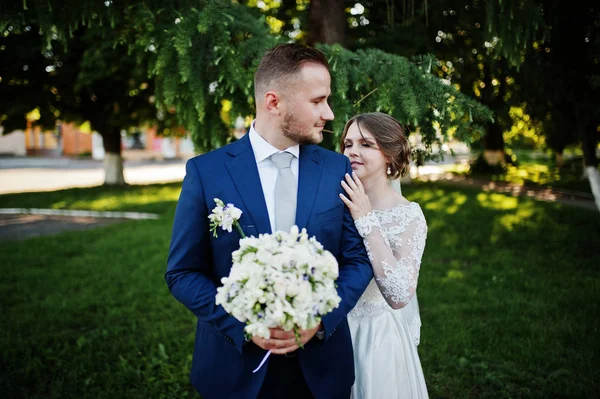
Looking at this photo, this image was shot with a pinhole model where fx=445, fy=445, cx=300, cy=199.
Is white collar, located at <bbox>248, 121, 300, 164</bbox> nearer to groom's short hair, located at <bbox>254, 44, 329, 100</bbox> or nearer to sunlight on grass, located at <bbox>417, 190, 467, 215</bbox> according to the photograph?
groom's short hair, located at <bbox>254, 44, 329, 100</bbox>

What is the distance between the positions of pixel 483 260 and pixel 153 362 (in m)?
5.37

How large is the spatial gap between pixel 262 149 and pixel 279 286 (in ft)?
Result: 2.86

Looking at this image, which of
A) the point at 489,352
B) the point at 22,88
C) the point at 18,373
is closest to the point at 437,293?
the point at 489,352

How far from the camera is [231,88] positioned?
11.3ft

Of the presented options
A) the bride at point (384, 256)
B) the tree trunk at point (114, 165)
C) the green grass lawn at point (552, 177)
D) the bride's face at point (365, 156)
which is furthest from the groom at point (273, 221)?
the tree trunk at point (114, 165)

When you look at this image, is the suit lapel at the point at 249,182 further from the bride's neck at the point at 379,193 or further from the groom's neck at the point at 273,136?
the bride's neck at the point at 379,193

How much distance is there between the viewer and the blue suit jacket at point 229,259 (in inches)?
80.4

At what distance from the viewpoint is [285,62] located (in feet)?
6.99

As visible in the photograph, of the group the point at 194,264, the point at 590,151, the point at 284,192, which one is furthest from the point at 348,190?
the point at 590,151

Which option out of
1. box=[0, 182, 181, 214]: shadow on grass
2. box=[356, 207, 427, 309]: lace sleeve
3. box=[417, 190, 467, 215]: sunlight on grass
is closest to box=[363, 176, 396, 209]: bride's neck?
box=[356, 207, 427, 309]: lace sleeve

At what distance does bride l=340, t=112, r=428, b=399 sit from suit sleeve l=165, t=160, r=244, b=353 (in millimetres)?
723

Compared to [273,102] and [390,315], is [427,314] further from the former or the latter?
[273,102]

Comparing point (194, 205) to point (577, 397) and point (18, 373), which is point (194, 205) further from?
point (577, 397)

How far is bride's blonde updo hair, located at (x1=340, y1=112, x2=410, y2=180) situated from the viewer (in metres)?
2.79
